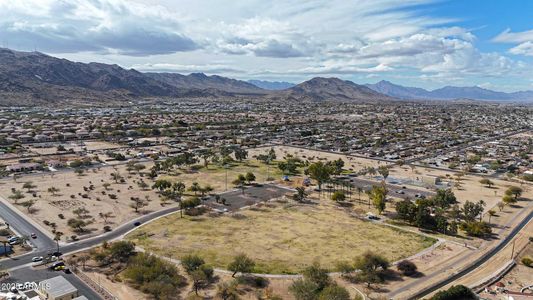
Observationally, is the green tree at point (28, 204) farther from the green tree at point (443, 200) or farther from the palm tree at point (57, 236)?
the green tree at point (443, 200)

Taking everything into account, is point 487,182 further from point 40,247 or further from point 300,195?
point 40,247

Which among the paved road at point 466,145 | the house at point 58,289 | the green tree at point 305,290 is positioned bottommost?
the house at point 58,289

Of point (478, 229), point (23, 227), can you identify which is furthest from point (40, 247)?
point (478, 229)

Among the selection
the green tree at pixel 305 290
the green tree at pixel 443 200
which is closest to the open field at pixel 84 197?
the green tree at pixel 305 290

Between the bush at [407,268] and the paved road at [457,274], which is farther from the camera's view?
the bush at [407,268]

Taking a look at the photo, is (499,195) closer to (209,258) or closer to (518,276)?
(518,276)

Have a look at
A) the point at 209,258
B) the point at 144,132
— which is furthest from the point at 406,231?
the point at 144,132
